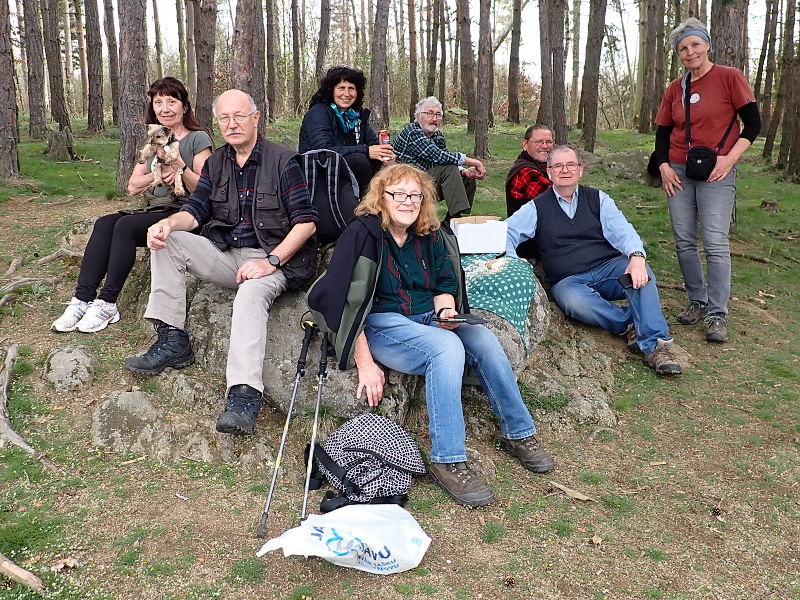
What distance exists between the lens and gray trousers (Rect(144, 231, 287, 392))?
3.76m

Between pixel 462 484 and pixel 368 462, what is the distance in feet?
1.64

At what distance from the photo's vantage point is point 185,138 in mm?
4730

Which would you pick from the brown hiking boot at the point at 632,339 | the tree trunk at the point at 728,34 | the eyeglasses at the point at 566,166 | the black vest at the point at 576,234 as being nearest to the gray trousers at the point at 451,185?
the black vest at the point at 576,234

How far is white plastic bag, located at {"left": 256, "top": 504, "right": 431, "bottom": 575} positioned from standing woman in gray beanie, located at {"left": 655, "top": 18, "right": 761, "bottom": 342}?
3.76 m

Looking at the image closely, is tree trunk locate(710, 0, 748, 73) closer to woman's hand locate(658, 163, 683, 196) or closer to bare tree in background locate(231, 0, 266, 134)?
woman's hand locate(658, 163, 683, 196)

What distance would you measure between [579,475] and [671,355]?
68.1 inches

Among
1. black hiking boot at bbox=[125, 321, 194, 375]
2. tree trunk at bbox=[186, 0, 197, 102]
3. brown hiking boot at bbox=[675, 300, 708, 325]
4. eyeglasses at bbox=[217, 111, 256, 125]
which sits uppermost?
tree trunk at bbox=[186, 0, 197, 102]

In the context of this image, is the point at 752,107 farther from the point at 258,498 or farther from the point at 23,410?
the point at 23,410

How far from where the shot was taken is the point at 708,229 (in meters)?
5.64

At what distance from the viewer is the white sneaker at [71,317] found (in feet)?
15.2

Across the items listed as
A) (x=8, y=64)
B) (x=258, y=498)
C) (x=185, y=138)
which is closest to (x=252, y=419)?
(x=258, y=498)

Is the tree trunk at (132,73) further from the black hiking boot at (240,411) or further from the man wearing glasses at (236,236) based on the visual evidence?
the black hiking boot at (240,411)

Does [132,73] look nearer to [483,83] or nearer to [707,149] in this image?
[707,149]

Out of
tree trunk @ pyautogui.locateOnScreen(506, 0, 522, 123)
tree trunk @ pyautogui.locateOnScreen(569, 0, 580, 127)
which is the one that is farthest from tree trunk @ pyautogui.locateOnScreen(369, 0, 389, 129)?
tree trunk @ pyautogui.locateOnScreen(569, 0, 580, 127)
